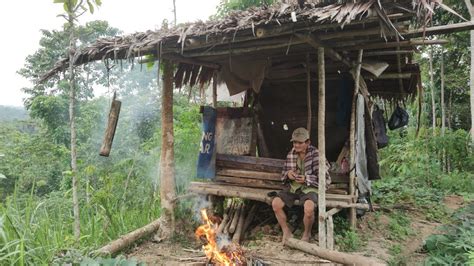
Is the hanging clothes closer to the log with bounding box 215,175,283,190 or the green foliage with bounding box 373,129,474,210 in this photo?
the log with bounding box 215,175,283,190

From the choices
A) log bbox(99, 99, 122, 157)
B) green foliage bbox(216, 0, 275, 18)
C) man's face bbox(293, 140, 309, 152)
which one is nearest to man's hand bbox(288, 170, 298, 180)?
man's face bbox(293, 140, 309, 152)

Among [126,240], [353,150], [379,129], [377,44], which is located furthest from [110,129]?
[379,129]

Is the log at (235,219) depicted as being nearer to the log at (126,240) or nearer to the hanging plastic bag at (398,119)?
the log at (126,240)

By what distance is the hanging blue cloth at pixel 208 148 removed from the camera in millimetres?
6398

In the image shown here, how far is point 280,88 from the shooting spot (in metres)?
7.39

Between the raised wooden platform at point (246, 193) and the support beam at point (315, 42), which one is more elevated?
the support beam at point (315, 42)

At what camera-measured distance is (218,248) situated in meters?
4.91

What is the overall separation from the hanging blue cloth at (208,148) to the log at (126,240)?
44.5 inches

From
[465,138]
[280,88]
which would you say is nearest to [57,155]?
[280,88]

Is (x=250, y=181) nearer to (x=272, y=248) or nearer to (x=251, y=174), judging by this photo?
(x=251, y=174)

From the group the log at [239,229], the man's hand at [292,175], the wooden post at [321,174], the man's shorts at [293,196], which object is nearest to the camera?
the wooden post at [321,174]

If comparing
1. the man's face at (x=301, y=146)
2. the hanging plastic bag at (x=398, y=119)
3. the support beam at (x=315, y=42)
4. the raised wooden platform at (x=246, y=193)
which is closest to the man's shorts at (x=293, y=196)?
the raised wooden platform at (x=246, y=193)

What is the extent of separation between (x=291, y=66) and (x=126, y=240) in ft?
12.9

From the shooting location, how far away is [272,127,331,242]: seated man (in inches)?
203
